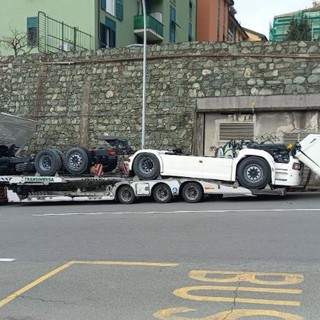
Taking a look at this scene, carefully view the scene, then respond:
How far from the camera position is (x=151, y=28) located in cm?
3612

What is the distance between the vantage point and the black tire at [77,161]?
1547 centimetres

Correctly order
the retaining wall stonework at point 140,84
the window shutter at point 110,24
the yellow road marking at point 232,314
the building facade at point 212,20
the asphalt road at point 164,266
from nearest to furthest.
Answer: the yellow road marking at point 232,314 → the asphalt road at point 164,266 → the retaining wall stonework at point 140,84 → the window shutter at point 110,24 → the building facade at point 212,20

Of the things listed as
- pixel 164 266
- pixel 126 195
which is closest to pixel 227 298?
pixel 164 266

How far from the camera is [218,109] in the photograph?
2052 cm

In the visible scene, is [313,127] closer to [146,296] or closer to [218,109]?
[218,109]

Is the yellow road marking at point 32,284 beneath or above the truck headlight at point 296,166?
beneath

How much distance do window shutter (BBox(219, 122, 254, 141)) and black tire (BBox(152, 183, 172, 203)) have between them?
21.8ft

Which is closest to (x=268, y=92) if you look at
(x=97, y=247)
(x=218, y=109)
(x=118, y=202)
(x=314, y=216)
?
(x=218, y=109)

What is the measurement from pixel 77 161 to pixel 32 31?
1822 centimetres

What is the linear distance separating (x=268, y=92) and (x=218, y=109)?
2.13 m

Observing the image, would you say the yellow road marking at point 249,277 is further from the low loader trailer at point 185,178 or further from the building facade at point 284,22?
the building facade at point 284,22

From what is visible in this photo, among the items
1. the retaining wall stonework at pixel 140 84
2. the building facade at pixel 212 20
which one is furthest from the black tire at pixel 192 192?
the building facade at pixel 212 20

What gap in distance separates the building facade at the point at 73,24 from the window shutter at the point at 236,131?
35.2ft

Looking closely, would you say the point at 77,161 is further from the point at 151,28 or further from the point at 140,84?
the point at 151,28
